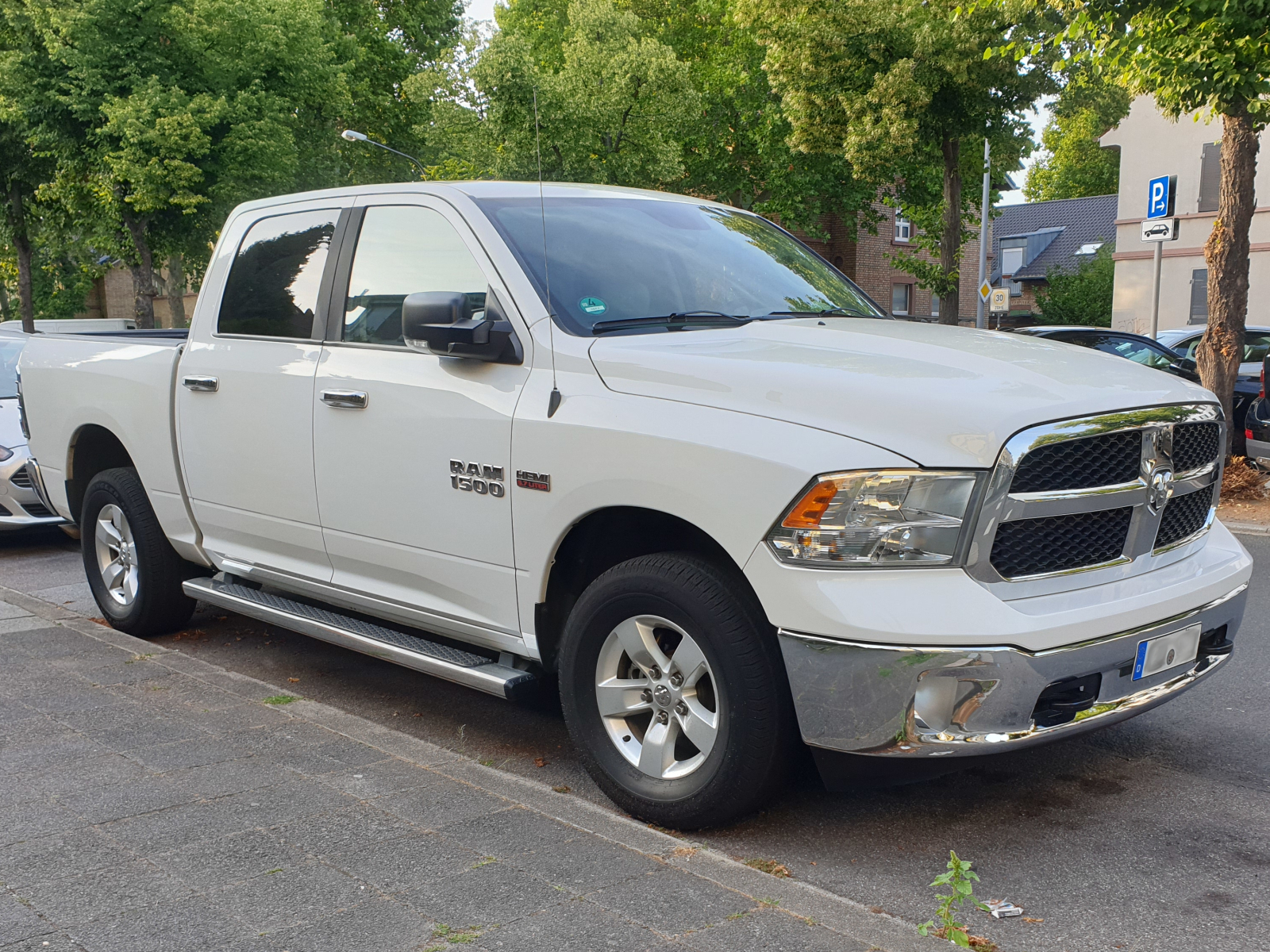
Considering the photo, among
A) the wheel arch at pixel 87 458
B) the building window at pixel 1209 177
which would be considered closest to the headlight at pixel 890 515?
the wheel arch at pixel 87 458

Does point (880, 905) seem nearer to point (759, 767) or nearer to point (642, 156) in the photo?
point (759, 767)

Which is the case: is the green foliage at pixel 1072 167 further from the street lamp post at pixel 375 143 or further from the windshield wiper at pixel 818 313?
the windshield wiper at pixel 818 313

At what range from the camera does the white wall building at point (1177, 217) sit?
28156 millimetres

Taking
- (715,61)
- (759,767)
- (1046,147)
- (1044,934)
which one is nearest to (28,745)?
(759,767)

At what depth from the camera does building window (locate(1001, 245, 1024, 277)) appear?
202 ft

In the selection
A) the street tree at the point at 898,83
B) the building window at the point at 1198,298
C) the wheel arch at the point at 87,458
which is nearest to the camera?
the wheel arch at the point at 87,458

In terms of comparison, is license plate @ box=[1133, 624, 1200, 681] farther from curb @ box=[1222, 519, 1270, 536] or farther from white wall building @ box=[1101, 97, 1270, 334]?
white wall building @ box=[1101, 97, 1270, 334]

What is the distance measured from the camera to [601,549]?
151 inches

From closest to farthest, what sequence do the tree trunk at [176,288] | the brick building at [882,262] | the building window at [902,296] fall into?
the tree trunk at [176,288] < the brick building at [882,262] < the building window at [902,296]

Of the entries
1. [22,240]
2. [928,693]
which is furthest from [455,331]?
[22,240]

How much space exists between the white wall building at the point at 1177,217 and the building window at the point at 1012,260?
100ft

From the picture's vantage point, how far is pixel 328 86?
28.1 metres

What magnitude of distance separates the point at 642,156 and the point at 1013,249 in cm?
3986

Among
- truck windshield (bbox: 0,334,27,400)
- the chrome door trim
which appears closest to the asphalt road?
the chrome door trim
